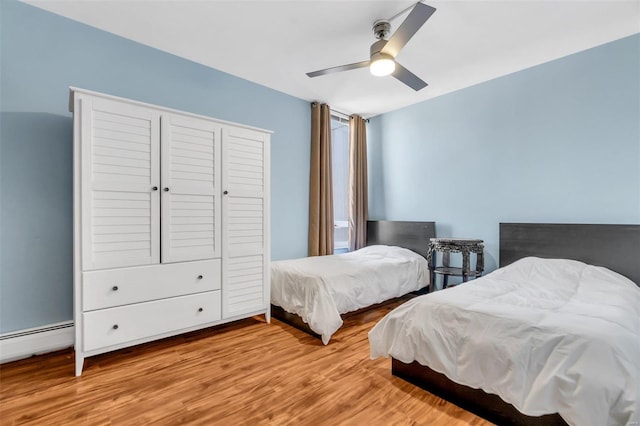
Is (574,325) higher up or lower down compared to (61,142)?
lower down

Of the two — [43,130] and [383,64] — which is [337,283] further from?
[43,130]

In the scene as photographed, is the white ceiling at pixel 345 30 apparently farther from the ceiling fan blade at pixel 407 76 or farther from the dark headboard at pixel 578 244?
the dark headboard at pixel 578 244

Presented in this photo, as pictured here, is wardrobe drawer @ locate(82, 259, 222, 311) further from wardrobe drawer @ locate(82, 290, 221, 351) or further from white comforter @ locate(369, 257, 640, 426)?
white comforter @ locate(369, 257, 640, 426)

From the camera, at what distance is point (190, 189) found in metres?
2.49

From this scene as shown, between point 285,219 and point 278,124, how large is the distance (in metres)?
1.23

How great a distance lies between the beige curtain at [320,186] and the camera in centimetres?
399

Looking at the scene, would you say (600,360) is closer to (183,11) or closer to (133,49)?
(183,11)

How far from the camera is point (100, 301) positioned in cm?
208

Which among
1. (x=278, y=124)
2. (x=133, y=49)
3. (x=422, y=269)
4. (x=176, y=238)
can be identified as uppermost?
(x=133, y=49)

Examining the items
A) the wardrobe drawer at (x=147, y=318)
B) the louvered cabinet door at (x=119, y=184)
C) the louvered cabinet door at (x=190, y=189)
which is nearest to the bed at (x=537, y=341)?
the wardrobe drawer at (x=147, y=318)

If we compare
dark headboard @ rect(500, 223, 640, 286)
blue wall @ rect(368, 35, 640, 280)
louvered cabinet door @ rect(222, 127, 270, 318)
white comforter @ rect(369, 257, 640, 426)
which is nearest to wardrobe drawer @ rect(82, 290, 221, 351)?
louvered cabinet door @ rect(222, 127, 270, 318)

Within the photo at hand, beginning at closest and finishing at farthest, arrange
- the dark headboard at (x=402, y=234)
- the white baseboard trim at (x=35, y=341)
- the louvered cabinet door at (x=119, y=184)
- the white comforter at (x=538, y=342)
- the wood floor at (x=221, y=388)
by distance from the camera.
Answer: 1. the white comforter at (x=538, y=342)
2. the wood floor at (x=221, y=388)
3. the louvered cabinet door at (x=119, y=184)
4. the white baseboard trim at (x=35, y=341)
5. the dark headboard at (x=402, y=234)

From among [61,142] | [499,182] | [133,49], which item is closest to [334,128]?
[499,182]

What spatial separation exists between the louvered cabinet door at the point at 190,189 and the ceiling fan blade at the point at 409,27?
63.5 inches
